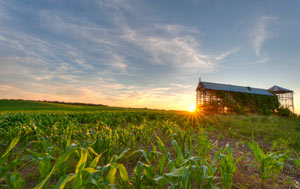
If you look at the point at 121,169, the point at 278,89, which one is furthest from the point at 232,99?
the point at 121,169

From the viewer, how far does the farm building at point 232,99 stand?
2062 cm

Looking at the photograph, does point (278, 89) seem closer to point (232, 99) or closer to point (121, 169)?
point (232, 99)

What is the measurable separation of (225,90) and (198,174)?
22.2 m

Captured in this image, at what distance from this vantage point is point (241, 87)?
2467cm

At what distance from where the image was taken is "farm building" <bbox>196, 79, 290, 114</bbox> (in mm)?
20625

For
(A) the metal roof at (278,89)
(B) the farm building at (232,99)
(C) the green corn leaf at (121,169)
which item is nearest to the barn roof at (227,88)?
(B) the farm building at (232,99)

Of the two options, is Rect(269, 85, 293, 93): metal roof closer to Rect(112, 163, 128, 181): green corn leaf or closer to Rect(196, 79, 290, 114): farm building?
Rect(196, 79, 290, 114): farm building

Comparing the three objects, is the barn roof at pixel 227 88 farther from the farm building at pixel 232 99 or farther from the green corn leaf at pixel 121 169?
the green corn leaf at pixel 121 169

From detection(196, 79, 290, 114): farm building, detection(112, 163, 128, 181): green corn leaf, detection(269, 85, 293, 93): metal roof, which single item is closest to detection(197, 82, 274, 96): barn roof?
detection(196, 79, 290, 114): farm building

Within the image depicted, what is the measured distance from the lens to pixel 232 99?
70.4ft

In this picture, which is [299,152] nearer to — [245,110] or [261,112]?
[245,110]

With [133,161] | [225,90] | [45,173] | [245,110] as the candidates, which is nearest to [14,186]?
[45,173]

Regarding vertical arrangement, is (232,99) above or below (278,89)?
below

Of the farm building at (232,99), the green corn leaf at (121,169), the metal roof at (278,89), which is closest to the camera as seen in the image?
the green corn leaf at (121,169)
